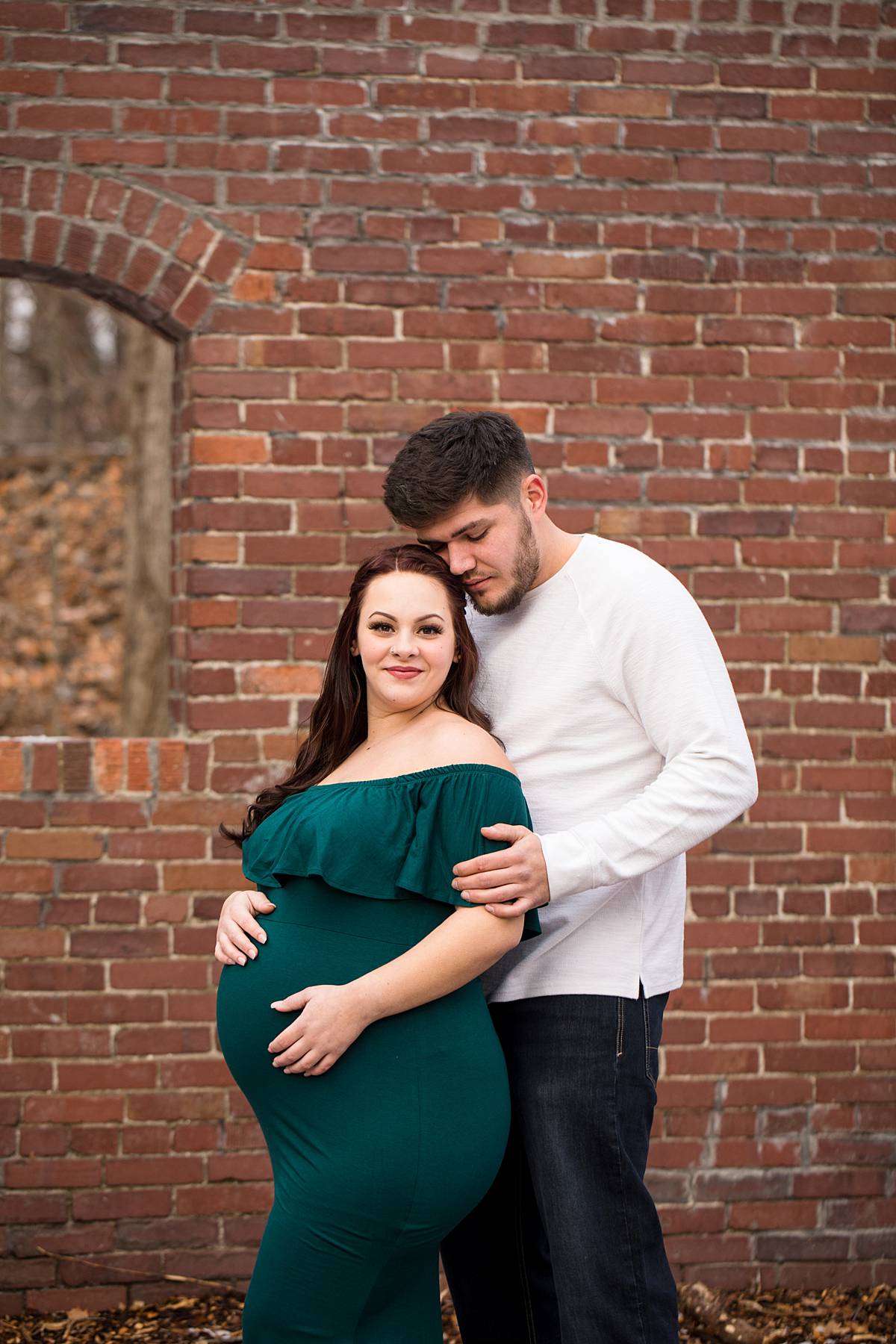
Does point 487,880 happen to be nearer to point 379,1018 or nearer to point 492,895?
point 492,895

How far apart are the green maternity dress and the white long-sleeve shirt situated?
0.17m

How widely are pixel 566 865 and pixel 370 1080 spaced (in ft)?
1.58

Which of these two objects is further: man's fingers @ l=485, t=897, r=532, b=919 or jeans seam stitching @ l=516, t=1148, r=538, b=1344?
jeans seam stitching @ l=516, t=1148, r=538, b=1344

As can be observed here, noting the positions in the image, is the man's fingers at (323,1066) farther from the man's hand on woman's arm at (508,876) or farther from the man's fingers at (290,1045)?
the man's hand on woman's arm at (508,876)

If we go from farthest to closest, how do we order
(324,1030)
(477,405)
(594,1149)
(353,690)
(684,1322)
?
(477,405) < (684,1322) < (353,690) < (594,1149) < (324,1030)

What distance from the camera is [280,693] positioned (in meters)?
3.51

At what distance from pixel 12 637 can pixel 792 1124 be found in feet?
30.5

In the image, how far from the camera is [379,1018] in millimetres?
2018

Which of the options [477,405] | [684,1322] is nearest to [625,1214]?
[684,1322]

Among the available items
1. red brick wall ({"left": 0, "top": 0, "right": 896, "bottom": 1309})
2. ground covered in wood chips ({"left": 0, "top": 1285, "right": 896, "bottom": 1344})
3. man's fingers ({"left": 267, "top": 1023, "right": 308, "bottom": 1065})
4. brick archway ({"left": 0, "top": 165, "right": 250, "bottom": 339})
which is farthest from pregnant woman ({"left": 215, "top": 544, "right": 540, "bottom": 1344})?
brick archway ({"left": 0, "top": 165, "right": 250, "bottom": 339})

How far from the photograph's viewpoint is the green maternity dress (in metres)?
1.98

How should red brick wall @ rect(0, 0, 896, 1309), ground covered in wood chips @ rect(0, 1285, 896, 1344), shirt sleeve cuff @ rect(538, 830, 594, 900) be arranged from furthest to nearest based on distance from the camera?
red brick wall @ rect(0, 0, 896, 1309)
ground covered in wood chips @ rect(0, 1285, 896, 1344)
shirt sleeve cuff @ rect(538, 830, 594, 900)

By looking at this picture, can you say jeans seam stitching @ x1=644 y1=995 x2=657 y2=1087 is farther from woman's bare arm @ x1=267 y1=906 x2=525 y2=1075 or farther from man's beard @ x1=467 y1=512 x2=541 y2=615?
man's beard @ x1=467 y1=512 x2=541 y2=615

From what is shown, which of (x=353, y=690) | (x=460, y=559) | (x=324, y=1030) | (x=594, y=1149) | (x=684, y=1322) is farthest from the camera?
(x=684, y=1322)
